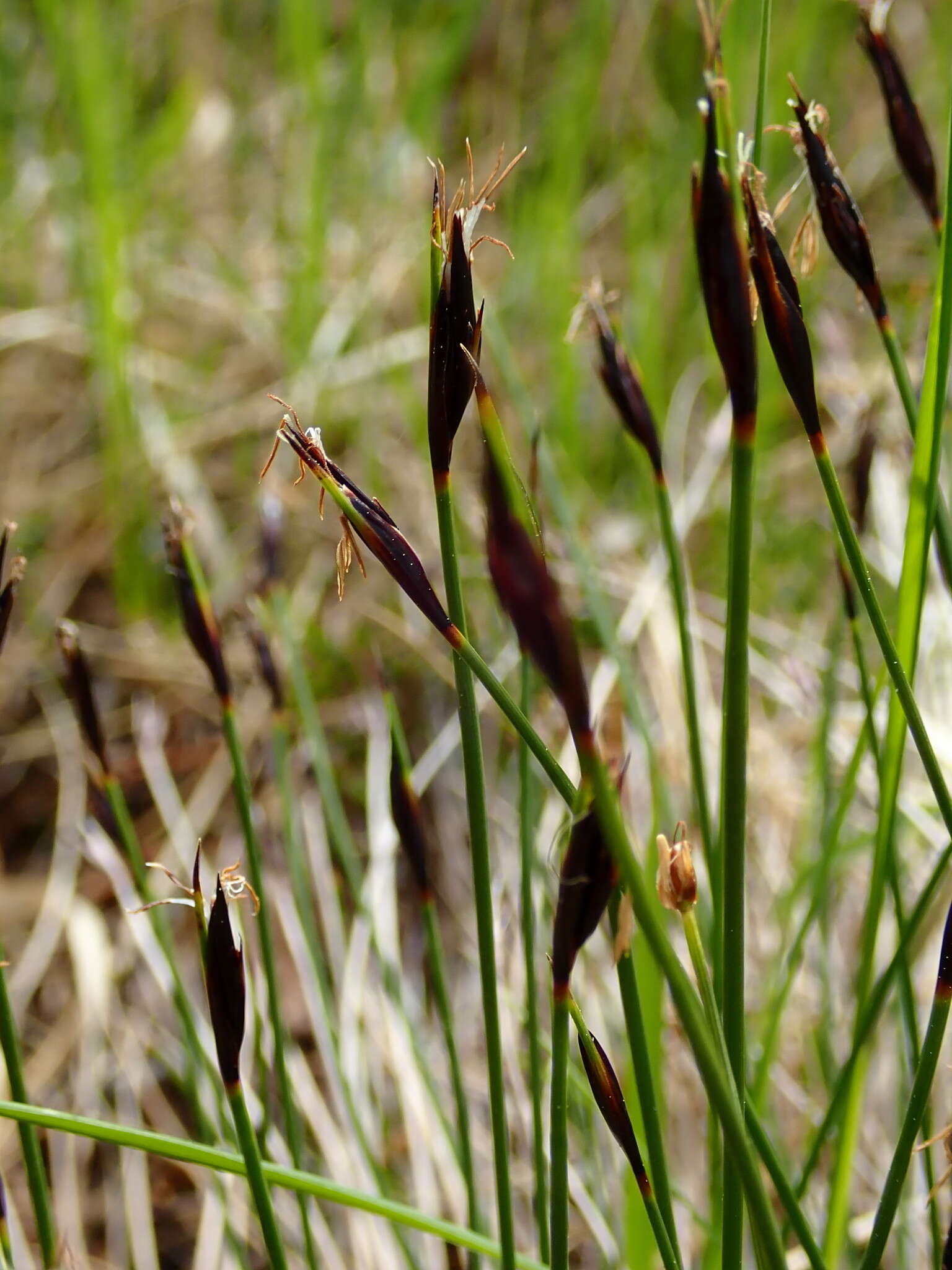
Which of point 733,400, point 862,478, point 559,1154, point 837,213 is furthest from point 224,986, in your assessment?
point 862,478

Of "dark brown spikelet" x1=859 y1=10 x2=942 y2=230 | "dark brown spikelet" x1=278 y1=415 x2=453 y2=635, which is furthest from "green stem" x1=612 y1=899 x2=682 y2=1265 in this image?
"dark brown spikelet" x1=859 y1=10 x2=942 y2=230

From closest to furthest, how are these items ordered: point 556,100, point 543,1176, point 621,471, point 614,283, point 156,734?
point 543,1176
point 156,734
point 621,471
point 614,283
point 556,100

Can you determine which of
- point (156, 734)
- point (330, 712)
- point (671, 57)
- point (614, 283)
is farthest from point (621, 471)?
point (671, 57)

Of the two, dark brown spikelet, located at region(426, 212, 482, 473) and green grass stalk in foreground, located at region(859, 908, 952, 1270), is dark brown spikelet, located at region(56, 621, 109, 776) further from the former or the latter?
green grass stalk in foreground, located at region(859, 908, 952, 1270)

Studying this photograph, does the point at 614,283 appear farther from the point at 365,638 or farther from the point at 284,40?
the point at 365,638

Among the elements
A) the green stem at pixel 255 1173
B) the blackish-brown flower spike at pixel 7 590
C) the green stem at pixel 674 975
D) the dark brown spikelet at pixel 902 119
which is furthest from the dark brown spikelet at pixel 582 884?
the dark brown spikelet at pixel 902 119

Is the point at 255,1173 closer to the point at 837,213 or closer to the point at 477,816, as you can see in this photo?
the point at 477,816
